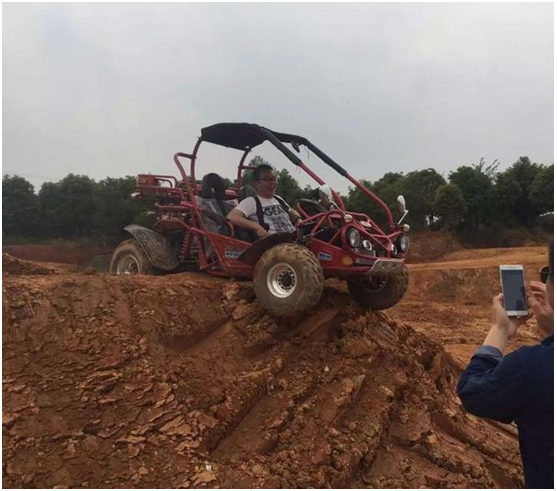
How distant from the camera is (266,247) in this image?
5289mm

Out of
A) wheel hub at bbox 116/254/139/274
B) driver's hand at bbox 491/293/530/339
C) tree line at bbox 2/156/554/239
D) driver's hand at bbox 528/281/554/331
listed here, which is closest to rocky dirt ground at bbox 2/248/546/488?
wheel hub at bbox 116/254/139/274

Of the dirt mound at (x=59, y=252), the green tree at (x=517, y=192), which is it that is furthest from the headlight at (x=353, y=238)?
the green tree at (x=517, y=192)

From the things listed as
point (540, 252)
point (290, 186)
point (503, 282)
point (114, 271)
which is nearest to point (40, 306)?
point (114, 271)

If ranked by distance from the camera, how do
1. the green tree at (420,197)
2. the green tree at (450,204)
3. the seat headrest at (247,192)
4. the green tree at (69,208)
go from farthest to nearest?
the green tree at (69,208)
the green tree at (420,197)
the green tree at (450,204)
the seat headrest at (247,192)

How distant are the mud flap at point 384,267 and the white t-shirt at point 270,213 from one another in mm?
1390

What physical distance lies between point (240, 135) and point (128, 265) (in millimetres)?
2534

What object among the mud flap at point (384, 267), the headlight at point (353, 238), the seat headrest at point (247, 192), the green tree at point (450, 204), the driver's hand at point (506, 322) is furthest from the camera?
the green tree at point (450, 204)

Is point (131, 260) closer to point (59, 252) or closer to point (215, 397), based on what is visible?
point (215, 397)

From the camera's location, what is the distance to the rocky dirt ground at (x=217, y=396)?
334 cm

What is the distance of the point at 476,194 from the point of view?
28.6m

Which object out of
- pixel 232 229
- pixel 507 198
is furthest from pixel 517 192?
pixel 232 229

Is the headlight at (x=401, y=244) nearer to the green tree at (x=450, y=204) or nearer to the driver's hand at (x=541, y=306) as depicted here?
the driver's hand at (x=541, y=306)

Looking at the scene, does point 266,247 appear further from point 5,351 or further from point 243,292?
point 5,351

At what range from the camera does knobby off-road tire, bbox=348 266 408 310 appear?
221 inches
